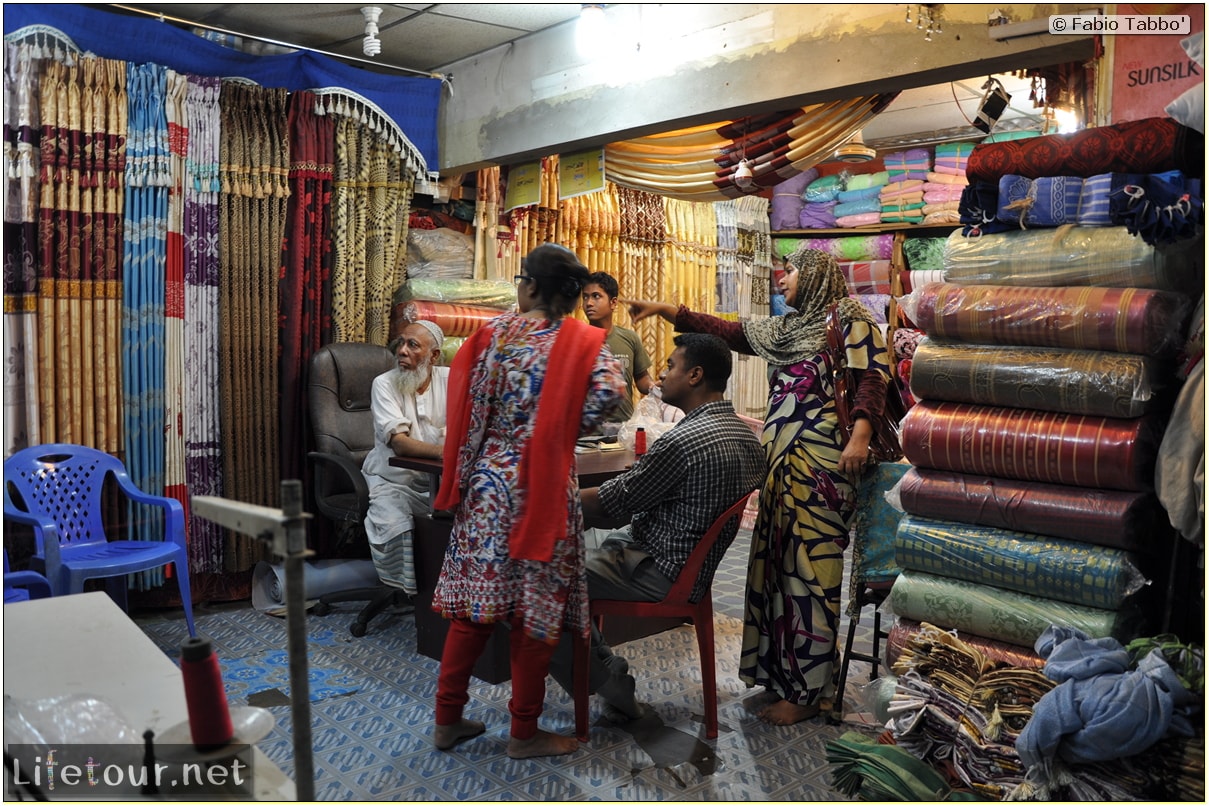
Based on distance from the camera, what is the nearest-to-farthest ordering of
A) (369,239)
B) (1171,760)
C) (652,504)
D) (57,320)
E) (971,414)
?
(1171,760) < (971,414) < (652,504) < (57,320) < (369,239)

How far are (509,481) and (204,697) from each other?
1.55 meters

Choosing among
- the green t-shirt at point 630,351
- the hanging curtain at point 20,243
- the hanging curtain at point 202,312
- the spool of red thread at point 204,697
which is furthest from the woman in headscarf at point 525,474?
the green t-shirt at point 630,351

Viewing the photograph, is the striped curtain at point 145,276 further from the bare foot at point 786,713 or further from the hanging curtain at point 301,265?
the bare foot at point 786,713

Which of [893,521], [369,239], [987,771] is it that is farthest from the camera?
[369,239]

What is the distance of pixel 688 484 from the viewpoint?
9.48 ft

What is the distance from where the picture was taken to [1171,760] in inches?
77.2

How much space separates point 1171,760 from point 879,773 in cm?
63

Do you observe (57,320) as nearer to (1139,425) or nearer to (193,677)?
(193,677)

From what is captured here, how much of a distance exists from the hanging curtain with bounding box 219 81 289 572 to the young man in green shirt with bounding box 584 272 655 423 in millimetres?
1610

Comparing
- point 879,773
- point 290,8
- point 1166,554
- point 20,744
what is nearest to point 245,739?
point 20,744

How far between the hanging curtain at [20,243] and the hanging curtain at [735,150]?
2.62 meters

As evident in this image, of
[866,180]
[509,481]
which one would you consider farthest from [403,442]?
[866,180]

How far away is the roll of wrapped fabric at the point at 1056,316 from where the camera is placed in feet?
7.69

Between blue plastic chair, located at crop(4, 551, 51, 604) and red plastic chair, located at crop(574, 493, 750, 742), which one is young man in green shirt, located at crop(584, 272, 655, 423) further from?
blue plastic chair, located at crop(4, 551, 51, 604)
